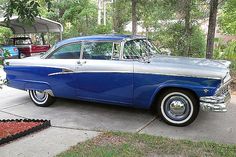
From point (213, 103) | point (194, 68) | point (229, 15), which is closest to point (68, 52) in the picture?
point (194, 68)

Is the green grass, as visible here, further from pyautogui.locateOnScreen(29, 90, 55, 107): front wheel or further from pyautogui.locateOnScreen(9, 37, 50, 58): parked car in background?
pyautogui.locateOnScreen(9, 37, 50, 58): parked car in background

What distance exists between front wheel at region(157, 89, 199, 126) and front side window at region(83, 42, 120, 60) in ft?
4.22

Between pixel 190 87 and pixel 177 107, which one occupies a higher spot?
pixel 190 87

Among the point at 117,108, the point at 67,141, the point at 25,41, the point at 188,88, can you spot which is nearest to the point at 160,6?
the point at 117,108

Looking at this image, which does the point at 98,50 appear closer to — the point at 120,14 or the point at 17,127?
the point at 17,127

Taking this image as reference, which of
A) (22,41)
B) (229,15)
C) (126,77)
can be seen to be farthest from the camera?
(22,41)

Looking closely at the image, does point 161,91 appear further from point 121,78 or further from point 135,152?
point 135,152

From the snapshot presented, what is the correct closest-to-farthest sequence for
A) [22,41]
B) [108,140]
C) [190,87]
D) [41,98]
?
[108,140] < [190,87] < [41,98] < [22,41]

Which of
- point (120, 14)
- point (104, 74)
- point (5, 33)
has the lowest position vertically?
point (104, 74)

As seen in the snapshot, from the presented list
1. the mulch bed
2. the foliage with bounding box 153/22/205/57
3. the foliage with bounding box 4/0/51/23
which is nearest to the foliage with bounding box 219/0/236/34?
the foliage with bounding box 153/22/205/57

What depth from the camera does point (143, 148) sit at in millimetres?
4637

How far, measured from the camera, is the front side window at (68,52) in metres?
6.69

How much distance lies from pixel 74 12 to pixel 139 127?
49.0 feet

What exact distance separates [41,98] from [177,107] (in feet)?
10.6
